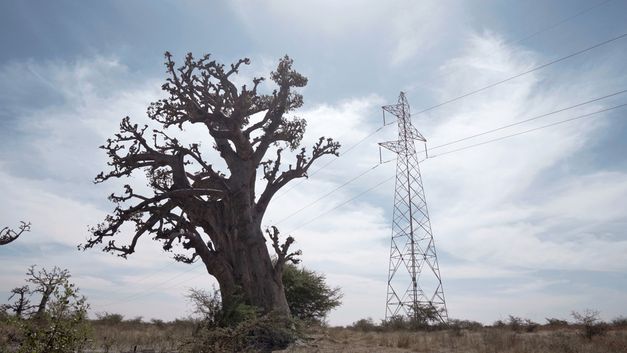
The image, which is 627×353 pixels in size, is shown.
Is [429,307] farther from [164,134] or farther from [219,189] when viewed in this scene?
[164,134]

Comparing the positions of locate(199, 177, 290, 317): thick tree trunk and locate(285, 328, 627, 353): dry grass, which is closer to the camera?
locate(285, 328, 627, 353): dry grass

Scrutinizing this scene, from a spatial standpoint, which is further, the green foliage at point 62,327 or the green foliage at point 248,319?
the green foliage at point 248,319

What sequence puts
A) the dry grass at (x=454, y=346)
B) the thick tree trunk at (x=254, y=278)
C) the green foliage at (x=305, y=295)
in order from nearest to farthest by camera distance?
Answer: the dry grass at (x=454, y=346) → the thick tree trunk at (x=254, y=278) → the green foliage at (x=305, y=295)

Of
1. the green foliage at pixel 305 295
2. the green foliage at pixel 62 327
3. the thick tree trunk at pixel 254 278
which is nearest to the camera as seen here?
the green foliage at pixel 62 327

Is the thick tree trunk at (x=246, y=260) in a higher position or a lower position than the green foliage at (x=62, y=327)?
higher

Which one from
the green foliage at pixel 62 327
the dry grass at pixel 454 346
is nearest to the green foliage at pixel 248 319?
the dry grass at pixel 454 346

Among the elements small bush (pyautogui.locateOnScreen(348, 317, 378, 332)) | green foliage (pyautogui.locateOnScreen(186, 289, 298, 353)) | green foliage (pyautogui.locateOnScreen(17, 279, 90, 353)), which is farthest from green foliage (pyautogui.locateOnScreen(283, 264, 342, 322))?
green foliage (pyautogui.locateOnScreen(17, 279, 90, 353))

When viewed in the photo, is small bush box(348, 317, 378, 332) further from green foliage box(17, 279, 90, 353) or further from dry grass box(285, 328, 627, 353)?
green foliage box(17, 279, 90, 353)

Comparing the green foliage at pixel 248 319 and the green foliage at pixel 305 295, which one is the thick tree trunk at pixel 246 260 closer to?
the green foliage at pixel 248 319

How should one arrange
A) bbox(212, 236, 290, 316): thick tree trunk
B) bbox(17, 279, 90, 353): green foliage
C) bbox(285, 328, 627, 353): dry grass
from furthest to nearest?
bbox(212, 236, 290, 316): thick tree trunk
bbox(285, 328, 627, 353): dry grass
bbox(17, 279, 90, 353): green foliage

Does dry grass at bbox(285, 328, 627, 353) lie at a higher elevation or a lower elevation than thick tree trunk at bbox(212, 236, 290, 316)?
lower

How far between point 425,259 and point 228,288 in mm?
12748

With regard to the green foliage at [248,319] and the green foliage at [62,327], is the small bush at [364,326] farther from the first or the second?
the green foliage at [62,327]

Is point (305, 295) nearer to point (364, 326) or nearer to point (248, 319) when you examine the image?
point (364, 326)
